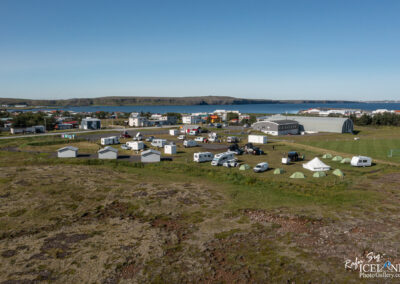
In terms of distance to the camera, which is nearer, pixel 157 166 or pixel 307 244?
pixel 307 244

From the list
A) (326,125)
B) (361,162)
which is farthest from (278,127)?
(361,162)

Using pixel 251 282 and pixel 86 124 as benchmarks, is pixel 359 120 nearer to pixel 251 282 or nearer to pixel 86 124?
pixel 86 124

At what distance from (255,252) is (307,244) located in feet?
11.7

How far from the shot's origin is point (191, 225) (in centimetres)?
1997

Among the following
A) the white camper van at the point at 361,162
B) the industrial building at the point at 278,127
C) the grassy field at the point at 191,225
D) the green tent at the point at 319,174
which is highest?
the industrial building at the point at 278,127

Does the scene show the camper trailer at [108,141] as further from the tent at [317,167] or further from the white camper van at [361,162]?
the white camper van at [361,162]

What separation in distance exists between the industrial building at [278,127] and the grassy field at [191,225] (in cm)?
4199

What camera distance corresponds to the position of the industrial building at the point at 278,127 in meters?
76.6

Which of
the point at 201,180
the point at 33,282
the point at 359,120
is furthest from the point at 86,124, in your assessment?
the point at 359,120

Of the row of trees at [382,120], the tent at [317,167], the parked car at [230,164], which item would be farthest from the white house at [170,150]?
the row of trees at [382,120]

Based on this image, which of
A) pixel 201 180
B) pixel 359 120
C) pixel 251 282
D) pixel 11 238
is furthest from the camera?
pixel 359 120

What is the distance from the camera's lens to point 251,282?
13.3m

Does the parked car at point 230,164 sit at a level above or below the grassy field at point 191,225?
above

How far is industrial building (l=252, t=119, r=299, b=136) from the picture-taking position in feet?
251
